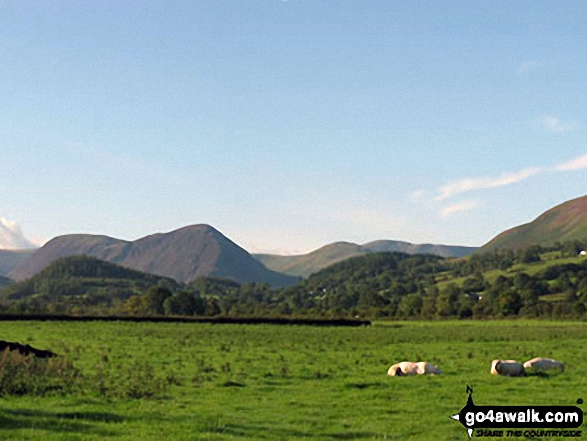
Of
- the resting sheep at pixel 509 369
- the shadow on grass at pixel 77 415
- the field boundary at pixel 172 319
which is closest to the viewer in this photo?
the shadow on grass at pixel 77 415

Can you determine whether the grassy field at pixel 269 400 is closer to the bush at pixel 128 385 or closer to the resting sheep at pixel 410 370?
the bush at pixel 128 385

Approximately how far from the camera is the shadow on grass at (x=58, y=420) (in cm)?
2003

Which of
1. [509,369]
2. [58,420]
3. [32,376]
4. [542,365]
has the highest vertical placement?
[32,376]

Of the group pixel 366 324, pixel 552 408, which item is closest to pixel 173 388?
pixel 552 408

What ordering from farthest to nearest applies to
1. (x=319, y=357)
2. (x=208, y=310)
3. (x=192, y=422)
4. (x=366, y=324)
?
(x=208, y=310)
(x=366, y=324)
(x=319, y=357)
(x=192, y=422)

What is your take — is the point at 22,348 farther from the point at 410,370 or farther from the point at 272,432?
the point at 272,432

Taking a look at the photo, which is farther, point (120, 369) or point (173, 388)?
point (120, 369)

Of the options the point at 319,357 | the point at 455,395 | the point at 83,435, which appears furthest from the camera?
the point at 319,357

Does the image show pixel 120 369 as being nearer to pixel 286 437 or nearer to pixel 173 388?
pixel 173 388

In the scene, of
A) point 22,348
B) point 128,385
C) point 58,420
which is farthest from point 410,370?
point 22,348

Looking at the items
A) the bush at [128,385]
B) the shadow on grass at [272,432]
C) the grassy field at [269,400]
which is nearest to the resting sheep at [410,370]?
the grassy field at [269,400]

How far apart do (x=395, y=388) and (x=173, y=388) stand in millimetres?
9709

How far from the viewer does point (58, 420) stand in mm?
21219

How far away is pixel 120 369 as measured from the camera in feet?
121
